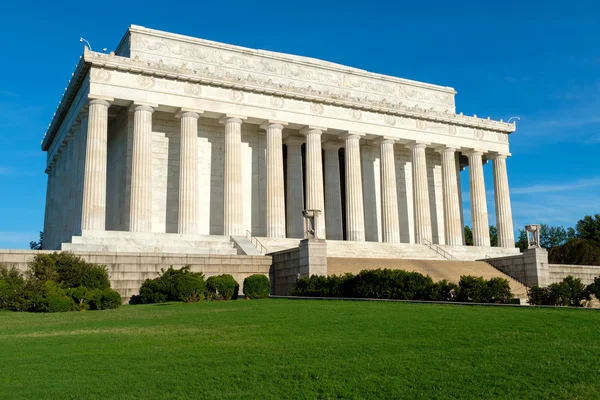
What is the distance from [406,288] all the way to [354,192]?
24186 mm

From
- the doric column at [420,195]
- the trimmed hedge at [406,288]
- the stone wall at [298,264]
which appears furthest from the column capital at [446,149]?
the trimmed hedge at [406,288]

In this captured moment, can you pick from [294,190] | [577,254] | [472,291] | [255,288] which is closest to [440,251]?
[294,190]

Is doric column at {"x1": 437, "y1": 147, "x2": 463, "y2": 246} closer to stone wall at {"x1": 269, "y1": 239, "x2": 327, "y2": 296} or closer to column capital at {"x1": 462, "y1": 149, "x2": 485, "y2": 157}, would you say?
column capital at {"x1": 462, "y1": 149, "x2": 485, "y2": 157}

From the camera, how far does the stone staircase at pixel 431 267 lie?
3550cm

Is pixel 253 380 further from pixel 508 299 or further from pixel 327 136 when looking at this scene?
Answer: pixel 327 136

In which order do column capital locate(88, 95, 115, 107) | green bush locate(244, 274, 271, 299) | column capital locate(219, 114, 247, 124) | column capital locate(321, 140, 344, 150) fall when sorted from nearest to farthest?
green bush locate(244, 274, 271, 299) → column capital locate(88, 95, 115, 107) → column capital locate(219, 114, 247, 124) → column capital locate(321, 140, 344, 150)

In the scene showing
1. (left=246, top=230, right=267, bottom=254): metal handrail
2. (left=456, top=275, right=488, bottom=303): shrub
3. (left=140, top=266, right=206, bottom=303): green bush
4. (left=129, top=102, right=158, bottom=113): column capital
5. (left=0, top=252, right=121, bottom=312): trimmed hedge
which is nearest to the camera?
(left=456, top=275, right=488, bottom=303): shrub

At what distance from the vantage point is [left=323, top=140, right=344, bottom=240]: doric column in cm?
5166

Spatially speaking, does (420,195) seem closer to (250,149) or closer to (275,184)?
(275,184)

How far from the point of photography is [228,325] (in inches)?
672

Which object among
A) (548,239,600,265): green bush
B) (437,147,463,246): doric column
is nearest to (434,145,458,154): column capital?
(437,147,463,246): doric column

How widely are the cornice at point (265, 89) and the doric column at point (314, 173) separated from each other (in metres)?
2.74

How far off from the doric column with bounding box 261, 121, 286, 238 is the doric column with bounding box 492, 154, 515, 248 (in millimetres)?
21140

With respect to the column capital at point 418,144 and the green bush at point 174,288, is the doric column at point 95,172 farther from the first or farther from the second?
the column capital at point 418,144
